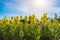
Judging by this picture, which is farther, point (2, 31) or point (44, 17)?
point (44, 17)

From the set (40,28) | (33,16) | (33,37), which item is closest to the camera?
(33,37)

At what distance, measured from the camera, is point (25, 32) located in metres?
18.4

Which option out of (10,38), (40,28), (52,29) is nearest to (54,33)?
(52,29)

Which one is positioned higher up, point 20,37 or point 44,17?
point 44,17

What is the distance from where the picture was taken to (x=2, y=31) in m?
19.6

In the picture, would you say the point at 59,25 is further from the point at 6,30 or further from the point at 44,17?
the point at 44,17

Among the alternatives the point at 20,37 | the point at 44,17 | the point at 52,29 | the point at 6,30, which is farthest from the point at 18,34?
the point at 44,17

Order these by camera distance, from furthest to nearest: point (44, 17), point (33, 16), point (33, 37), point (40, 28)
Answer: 1. point (33, 16)
2. point (44, 17)
3. point (40, 28)
4. point (33, 37)

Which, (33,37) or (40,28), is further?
(40,28)

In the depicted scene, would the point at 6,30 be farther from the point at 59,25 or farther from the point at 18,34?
the point at 59,25

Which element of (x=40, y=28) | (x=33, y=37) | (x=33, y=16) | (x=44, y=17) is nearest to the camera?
(x=33, y=37)

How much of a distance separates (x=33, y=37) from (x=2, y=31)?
3.75 metres

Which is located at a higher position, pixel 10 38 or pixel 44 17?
pixel 44 17

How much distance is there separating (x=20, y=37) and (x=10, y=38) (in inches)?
56.0
